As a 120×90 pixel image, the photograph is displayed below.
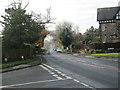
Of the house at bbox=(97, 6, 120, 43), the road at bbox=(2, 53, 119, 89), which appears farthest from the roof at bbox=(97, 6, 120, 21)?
the road at bbox=(2, 53, 119, 89)

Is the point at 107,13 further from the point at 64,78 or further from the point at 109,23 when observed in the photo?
the point at 64,78

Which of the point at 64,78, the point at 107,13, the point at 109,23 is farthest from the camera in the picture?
the point at 107,13

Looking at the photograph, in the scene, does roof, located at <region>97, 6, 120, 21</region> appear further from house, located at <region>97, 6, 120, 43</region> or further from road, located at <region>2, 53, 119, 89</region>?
road, located at <region>2, 53, 119, 89</region>

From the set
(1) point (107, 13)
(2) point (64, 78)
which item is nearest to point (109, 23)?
(1) point (107, 13)

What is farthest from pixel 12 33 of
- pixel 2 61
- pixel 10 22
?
pixel 2 61

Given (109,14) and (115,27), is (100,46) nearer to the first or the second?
(115,27)

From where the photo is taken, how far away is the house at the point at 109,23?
62.5 m

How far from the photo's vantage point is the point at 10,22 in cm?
3634

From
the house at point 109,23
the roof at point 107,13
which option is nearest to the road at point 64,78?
the house at point 109,23

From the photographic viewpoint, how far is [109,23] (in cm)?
6531

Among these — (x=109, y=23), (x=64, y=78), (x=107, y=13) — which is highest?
(x=107, y=13)

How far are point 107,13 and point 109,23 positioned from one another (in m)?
3.49

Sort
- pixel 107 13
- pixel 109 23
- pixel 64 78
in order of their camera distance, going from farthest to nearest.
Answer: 1. pixel 107 13
2. pixel 109 23
3. pixel 64 78

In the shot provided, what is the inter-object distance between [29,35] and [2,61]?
5.84 m
